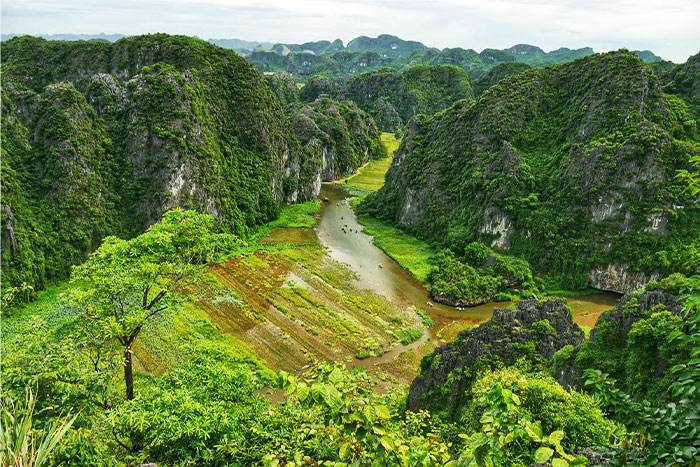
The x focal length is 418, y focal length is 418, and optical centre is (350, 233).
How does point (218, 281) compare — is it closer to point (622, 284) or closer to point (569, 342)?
point (569, 342)

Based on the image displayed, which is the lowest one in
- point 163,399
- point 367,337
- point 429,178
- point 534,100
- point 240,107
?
point 367,337

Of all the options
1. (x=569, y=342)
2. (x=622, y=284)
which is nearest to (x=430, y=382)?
(x=569, y=342)

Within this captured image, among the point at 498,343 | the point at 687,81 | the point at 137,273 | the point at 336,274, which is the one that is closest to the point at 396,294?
the point at 336,274

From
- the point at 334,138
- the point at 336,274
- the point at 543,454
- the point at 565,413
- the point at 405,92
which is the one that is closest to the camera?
the point at 543,454

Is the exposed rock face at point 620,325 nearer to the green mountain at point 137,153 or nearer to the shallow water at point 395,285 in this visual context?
the shallow water at point 395,285

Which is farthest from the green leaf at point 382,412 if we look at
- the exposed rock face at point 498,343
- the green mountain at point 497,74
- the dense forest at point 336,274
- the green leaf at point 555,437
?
the green mountain at point 497,74

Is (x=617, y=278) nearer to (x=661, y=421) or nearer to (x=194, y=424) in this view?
(x=194, y=424)
